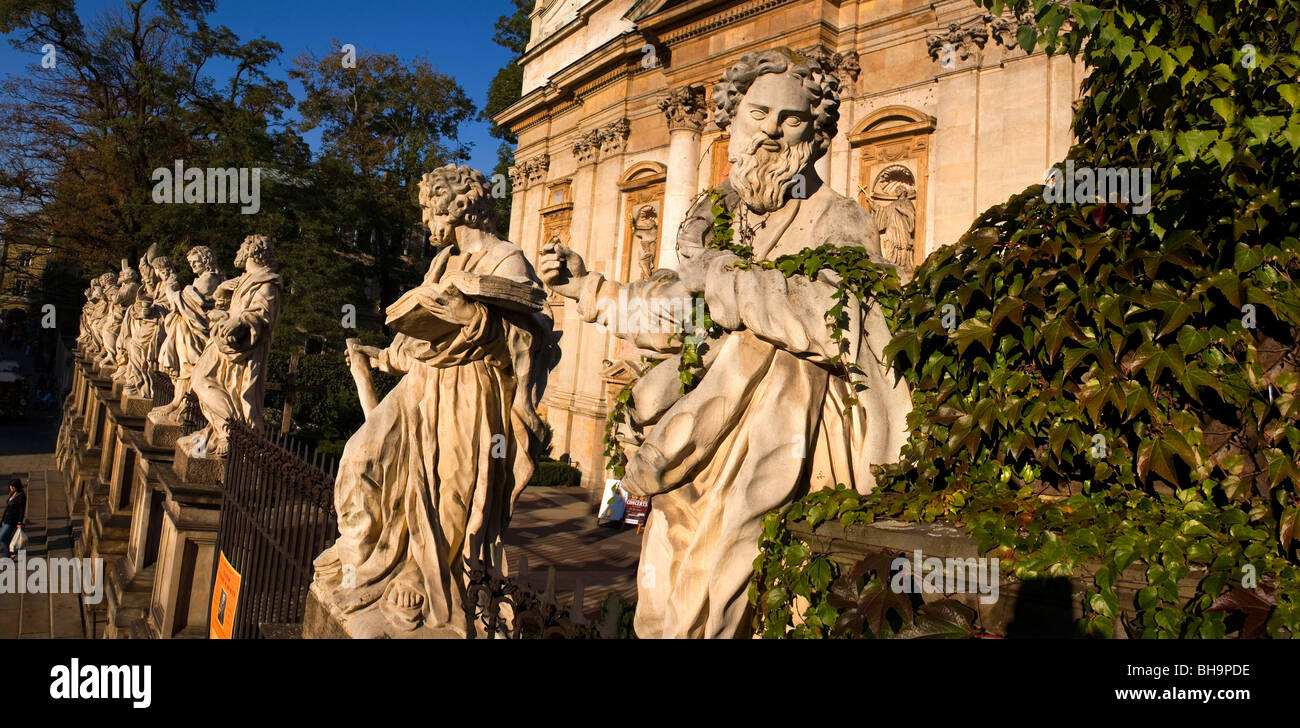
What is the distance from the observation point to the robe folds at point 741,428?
2350 millimetres

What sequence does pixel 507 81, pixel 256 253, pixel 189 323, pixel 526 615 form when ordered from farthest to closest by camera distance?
pixel 507 81
pixel 189 323
pixel 256 253
pixel 526 615

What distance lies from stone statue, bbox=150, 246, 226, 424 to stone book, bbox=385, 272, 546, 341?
616 cm

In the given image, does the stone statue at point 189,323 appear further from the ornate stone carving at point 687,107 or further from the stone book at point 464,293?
the ornate stone carving at point 687,107

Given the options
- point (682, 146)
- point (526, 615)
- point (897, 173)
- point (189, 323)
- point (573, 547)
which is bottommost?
point (573, 547)

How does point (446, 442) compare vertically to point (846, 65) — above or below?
below

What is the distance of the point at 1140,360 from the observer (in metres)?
1.97

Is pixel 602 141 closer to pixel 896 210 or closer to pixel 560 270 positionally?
pixel 896 210

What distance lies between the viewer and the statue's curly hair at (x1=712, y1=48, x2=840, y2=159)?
2.71 metres

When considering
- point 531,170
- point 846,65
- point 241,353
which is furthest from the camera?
point 531,170

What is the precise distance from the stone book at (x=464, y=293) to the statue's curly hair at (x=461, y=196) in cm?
52

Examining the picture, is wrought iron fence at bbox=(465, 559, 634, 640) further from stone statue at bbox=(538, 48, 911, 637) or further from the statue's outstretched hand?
the statue's outstretched hand

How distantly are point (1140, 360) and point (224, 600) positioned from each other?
612 centimetres

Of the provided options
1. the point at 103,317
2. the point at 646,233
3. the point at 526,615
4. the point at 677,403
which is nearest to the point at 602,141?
the point at 646,233

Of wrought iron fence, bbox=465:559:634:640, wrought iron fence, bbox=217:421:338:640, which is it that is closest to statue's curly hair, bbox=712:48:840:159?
wrought iron fence, bbox=465:559:634:640
